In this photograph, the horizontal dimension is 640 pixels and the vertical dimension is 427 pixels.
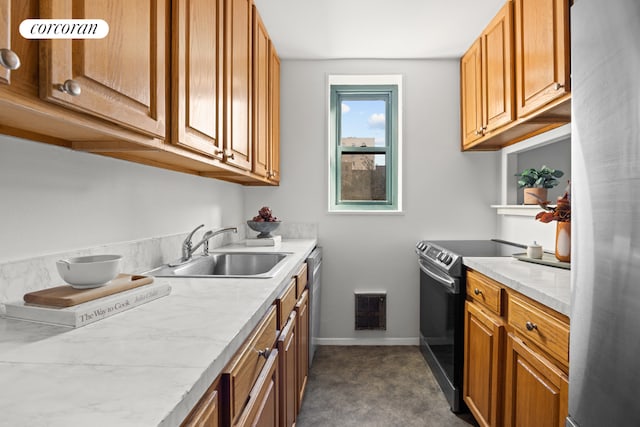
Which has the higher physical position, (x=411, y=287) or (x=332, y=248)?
(x=332, y=248)

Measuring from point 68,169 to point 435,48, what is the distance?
2.63m

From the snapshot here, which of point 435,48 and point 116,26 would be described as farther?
point 435,48

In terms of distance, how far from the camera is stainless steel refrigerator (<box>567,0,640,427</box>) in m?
0.68

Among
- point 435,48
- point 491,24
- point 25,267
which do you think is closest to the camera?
point 25,267

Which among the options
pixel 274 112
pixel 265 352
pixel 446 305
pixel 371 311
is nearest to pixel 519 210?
pixel 446 305

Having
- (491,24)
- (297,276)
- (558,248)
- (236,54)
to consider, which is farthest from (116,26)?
(491,24)

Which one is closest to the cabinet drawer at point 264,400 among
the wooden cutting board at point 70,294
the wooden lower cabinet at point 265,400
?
the wooden lower cabinet at point 265,400

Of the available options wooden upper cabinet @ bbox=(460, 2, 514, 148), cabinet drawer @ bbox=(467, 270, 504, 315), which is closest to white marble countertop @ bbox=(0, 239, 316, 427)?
cabinet drawer @ bbox=(467, 270, 504, 315)

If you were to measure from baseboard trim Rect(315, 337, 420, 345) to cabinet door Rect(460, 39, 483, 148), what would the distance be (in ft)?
5.51

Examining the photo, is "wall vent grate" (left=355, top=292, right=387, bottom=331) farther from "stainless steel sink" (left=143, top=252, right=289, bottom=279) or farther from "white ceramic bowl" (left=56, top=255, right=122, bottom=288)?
"white ceramic bowl" (left=56, top=255, right=122, bottom=288)

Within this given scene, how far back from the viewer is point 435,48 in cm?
278

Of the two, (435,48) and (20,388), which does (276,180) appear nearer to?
(435,48)

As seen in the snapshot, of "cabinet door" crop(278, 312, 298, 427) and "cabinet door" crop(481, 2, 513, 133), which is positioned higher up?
"cabinet door" crop(481, 2, 513, 133)

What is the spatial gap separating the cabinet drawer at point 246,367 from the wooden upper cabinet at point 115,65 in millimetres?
628
